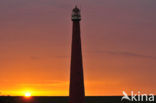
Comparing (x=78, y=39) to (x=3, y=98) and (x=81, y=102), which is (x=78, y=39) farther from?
(x=3, y=98)

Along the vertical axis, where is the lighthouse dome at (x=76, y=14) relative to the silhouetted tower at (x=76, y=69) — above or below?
above

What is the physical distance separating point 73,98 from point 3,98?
25.2 feet

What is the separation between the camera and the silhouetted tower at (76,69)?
165 feet

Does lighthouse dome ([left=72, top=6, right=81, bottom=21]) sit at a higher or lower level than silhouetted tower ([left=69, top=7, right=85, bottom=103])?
higher

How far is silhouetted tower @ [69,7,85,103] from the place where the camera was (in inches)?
1984

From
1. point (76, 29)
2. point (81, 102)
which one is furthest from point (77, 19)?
point (81, 102)

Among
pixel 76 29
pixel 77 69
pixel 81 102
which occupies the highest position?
pixel 76 29

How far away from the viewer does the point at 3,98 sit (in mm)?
52719

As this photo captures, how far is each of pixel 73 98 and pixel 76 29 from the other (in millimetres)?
6902

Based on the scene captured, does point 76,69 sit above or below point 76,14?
below

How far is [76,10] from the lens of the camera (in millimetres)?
50969

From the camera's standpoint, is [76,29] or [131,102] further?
[131,102]

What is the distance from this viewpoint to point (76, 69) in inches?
1987

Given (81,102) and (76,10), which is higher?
(76,10)
